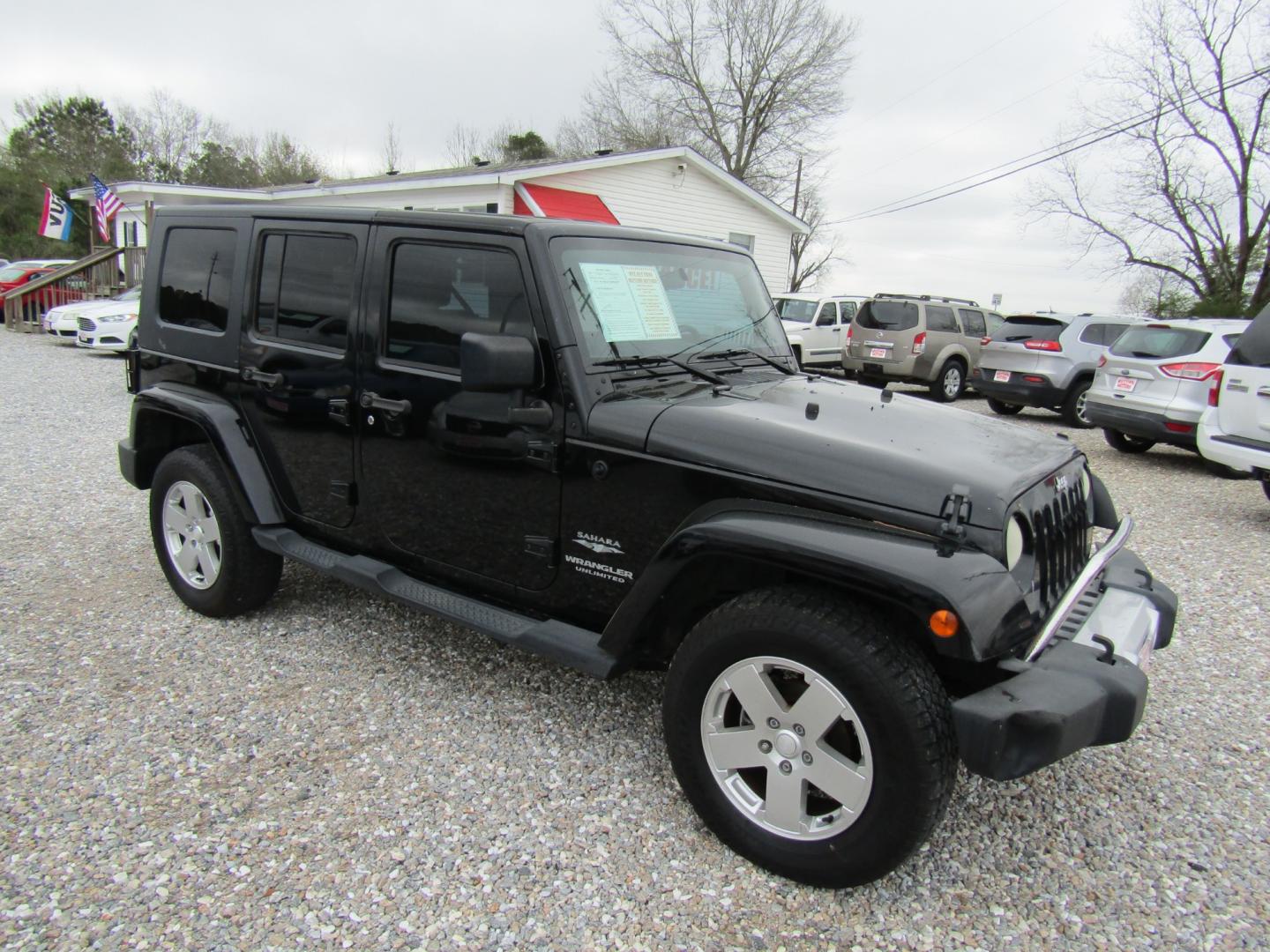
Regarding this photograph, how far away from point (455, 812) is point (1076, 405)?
11.1m

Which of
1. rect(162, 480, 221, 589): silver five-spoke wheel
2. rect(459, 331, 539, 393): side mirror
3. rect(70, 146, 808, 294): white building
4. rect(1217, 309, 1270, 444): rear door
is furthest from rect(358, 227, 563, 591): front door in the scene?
rect(70, 146, 808, 294): white building

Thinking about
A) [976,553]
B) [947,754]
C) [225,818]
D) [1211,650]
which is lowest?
[225,818]

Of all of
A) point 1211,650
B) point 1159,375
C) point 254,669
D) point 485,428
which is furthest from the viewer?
point 1159,375

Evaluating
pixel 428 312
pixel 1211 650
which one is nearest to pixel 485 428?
pixel 428 312

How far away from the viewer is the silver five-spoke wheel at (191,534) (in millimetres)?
3787

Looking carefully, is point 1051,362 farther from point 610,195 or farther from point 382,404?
point 382,404

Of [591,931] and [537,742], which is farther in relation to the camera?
[537,742]

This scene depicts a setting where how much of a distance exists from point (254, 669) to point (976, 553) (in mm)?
2942

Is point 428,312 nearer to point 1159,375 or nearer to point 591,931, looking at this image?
point 591,931

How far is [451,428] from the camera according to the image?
2.94 meters

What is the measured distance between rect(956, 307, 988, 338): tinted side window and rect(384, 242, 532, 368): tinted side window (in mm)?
13935

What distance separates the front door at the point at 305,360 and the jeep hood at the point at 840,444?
130 centimetres

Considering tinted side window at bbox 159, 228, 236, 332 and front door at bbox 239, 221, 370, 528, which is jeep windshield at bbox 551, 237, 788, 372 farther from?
tinted side window at bbox 159, 228, 236, 332

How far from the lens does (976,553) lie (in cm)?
209
